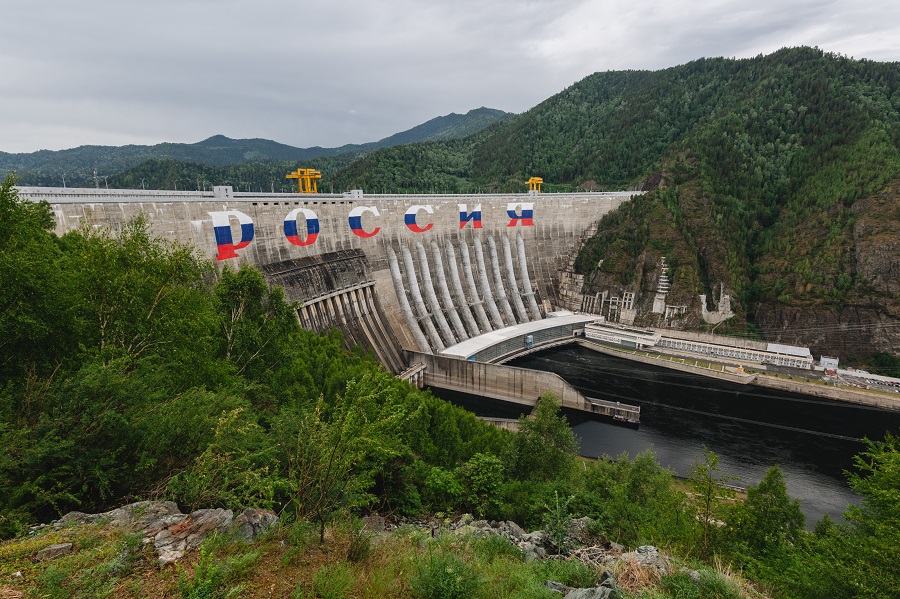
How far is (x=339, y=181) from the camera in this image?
4685 inches

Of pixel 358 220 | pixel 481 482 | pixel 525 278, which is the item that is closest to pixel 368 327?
pixel 358 220

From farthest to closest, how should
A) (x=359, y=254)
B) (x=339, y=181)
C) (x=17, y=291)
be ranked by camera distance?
(x=339, y=181) → (x=359, y=254) → (x=17, y=291)

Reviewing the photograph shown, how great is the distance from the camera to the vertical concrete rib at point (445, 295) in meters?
51.6

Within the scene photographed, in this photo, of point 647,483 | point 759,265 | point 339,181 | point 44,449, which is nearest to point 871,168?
point 759,265

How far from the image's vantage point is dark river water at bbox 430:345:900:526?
32125 mm

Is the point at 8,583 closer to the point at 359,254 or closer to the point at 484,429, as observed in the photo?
the point at 484,429

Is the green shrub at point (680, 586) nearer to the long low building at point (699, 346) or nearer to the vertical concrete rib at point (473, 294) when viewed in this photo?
the vertical concrete rib at point (473, 294)

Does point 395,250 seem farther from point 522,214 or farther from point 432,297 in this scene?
point 522,214

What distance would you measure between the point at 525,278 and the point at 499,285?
5.75 metres

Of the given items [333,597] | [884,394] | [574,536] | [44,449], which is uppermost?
[44,449]

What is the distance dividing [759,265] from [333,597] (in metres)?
70.6

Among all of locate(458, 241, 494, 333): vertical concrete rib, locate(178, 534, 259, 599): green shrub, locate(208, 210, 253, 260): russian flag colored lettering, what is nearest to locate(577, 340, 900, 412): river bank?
locate(458, 241, 494, 333): vertical concrete rib

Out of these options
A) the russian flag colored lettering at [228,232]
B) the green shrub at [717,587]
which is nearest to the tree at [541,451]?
the green shrub at [717,587]

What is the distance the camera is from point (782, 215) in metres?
64.5
